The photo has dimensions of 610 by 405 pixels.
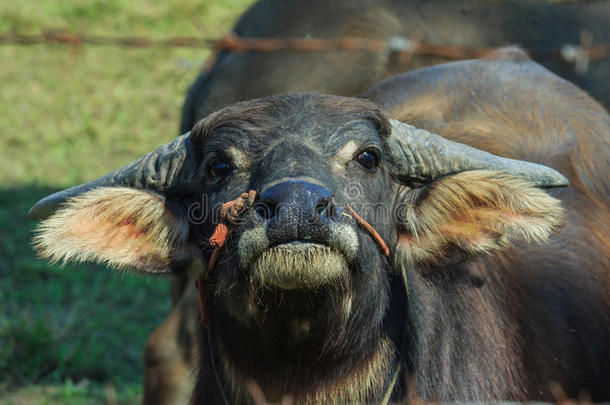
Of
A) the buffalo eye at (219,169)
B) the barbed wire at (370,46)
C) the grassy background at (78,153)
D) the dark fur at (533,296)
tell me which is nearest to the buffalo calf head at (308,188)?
the buffalo eye at (219,169)

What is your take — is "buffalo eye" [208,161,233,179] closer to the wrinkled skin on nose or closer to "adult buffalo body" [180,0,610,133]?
the wrinkled skin on nose

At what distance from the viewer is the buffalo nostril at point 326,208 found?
2.61 metres

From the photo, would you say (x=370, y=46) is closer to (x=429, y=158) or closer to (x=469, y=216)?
(x=429, y=158)

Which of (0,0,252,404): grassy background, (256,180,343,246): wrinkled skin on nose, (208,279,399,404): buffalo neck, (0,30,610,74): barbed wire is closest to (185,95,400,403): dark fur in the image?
(208,279,399,404): buffalo neck

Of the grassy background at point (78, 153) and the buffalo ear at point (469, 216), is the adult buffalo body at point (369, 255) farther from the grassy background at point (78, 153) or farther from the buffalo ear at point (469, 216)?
the grassy background at point (78, 153)

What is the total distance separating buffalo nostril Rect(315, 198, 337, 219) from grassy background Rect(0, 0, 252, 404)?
127 cm

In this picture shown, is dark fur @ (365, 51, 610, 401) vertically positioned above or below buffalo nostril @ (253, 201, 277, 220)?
below

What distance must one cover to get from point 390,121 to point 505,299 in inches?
32.9

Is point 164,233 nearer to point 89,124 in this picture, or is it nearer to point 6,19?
point 89,124

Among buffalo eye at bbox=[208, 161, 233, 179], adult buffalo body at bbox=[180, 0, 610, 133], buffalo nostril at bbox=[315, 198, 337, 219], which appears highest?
buffalo nostril at bbox=[315, 198, 337, 219]

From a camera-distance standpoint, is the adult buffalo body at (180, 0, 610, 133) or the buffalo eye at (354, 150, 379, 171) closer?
the buffalo eye at (354, 150, 379, 171)

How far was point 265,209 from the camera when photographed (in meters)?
2.68

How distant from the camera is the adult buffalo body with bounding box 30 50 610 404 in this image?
9.64ft

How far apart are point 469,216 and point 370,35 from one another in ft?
9.52
